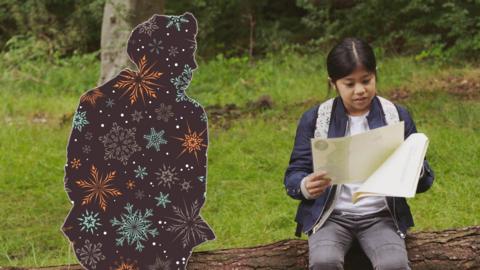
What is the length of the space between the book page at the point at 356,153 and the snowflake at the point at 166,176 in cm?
61

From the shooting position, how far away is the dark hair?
3.29m

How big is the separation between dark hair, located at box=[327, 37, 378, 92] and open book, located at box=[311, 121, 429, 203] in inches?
10.7

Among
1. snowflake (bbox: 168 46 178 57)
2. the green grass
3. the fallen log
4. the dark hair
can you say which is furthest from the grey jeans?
the green grass

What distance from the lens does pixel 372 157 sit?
3.20 meters

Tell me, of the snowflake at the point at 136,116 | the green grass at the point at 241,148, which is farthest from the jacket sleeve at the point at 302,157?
the green grass at the point at 241,148

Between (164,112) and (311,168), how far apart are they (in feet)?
2.12

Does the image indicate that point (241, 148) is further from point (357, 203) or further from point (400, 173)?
point (400, 173)

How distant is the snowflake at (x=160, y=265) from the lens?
3.43 m

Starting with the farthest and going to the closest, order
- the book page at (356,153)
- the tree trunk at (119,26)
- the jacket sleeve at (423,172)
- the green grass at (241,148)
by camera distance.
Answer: the tree trunk at (119,26), the green grass at (241,148), the jacket sleeve at (423,172), the book page at (356,153)

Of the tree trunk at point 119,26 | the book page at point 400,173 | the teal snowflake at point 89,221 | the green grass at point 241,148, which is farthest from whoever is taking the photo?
the tree trunk at point 119,26

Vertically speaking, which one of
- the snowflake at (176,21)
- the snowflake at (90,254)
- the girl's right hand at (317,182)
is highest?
the snowflake at (176,21)

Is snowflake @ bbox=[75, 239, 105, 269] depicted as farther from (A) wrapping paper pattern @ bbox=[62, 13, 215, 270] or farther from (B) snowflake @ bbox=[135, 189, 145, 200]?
(B) snowflake @ bbox=[135, 189, 145, 200]

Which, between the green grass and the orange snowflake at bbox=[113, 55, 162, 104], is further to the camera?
the green grass

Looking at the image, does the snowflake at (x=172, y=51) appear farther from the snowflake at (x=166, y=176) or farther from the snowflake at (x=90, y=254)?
the snowflake at (x=90, y=254)
